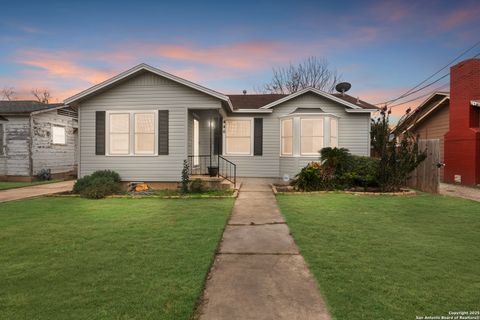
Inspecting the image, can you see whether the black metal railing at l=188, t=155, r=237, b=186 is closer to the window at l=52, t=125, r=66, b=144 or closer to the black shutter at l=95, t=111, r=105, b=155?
the black shutter at l=95, t=111, r=105, b=155

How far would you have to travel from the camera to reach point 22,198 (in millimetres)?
9547

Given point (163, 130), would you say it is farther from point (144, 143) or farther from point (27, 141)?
point (27, 141)

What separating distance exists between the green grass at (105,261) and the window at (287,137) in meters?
7.07

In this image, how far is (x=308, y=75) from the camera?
108 ft

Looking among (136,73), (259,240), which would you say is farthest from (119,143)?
(259,240)

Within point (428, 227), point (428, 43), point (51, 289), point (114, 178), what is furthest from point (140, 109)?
point (428, 43)

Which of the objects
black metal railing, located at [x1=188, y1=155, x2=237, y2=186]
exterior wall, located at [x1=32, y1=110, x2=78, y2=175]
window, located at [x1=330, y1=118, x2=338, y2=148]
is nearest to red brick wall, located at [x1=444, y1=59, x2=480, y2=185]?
window, located at [x1=330, y1=118, x2=338, y2=148]

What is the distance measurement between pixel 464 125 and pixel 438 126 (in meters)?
3.37

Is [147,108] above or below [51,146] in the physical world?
above

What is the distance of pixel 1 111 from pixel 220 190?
13838 millimetres

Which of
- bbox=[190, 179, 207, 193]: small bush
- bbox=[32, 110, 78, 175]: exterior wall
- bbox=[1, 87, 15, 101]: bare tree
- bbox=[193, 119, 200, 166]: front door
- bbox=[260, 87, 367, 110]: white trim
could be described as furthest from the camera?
bbox=[1, 87, 15, 101]: bare tree

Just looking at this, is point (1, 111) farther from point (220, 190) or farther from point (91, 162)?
point (220, 190)

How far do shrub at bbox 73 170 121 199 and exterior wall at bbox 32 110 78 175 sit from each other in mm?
7407

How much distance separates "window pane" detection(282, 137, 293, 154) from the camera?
13594 mm
